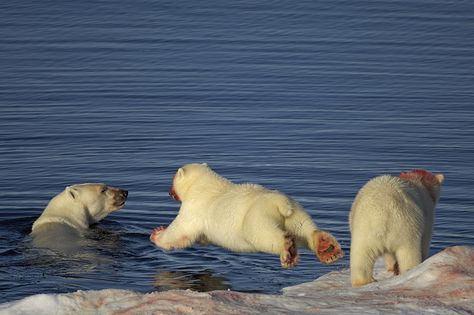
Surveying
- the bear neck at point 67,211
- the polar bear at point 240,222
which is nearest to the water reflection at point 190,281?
the polar bear at point 240,222

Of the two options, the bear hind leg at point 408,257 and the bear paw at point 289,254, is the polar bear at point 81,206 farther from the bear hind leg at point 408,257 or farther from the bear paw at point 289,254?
the bear hind leg at point 408,257

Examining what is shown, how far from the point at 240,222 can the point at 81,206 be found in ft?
11.7

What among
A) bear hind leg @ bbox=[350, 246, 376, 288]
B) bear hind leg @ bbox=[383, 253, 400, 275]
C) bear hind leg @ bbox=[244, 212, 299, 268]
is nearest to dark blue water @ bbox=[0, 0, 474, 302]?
bear hind leg @ bbox=[244, 212, 299, 268]

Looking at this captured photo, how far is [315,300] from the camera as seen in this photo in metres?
9.26

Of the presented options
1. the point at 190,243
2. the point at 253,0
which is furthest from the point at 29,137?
the point at 253,0

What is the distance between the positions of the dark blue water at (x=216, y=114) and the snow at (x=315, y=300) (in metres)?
1.84

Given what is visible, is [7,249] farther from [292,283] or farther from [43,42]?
[43,42]

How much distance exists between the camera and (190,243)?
39.6 ft

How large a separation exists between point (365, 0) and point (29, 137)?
12.2 metres

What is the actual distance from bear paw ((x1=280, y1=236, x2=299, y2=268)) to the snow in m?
0.63

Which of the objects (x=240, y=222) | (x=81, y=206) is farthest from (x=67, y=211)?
Result: (x=240, y=222)

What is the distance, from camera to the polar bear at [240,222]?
34.2 feet

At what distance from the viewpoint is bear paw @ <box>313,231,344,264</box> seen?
33.6 feet

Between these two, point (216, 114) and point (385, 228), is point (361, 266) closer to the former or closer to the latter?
point (385, 228)
